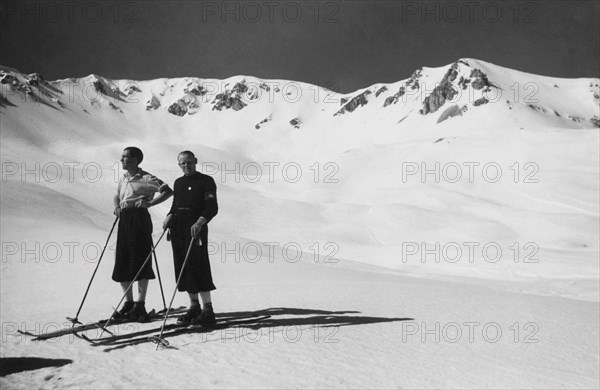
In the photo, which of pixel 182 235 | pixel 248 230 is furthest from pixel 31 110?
pixel 182 235

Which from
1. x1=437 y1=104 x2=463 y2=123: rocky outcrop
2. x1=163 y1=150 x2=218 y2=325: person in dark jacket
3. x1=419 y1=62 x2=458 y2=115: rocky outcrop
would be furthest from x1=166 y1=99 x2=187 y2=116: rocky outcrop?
x1=163 y1=150 x2=218 y2=325: person in dark jacket

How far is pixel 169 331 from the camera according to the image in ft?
18.4

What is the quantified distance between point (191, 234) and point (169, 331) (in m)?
1.24

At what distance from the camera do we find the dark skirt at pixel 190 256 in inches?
231

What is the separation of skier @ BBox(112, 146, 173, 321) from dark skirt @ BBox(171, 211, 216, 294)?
458mm

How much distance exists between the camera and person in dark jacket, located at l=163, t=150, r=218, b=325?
19.3 feet

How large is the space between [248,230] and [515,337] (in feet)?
86.4

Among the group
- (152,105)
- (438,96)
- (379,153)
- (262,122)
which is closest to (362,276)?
(379,153)

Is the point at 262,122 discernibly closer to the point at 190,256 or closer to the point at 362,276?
the point at 362,276

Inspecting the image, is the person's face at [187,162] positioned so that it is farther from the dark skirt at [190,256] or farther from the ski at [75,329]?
the ski at [75,329]

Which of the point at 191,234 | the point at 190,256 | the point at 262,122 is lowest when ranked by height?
the point at 190,256

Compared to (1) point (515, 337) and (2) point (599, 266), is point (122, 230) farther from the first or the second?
(2) point (599, 266)

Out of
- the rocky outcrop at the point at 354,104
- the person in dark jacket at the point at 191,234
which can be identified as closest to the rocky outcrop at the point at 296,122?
the rocky outcrop at the point at 354,104

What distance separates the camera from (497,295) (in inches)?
392
